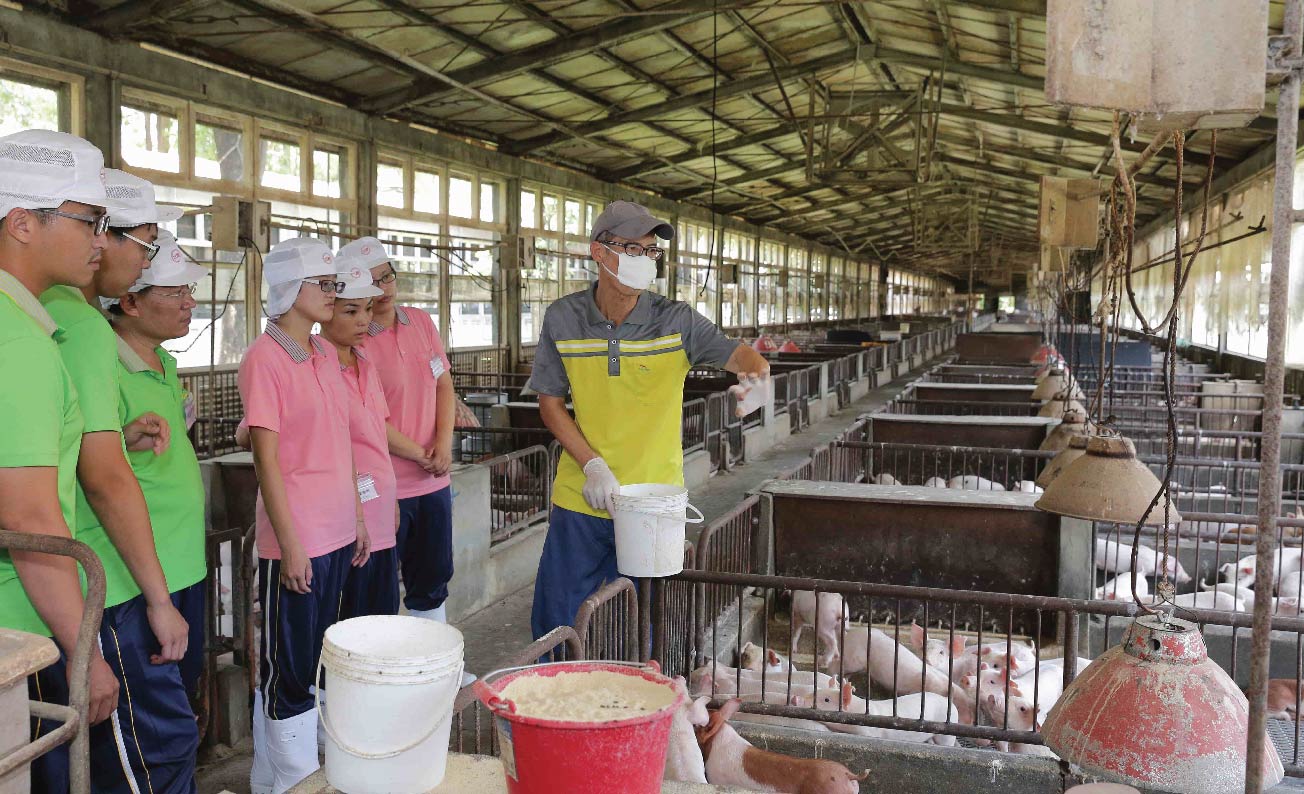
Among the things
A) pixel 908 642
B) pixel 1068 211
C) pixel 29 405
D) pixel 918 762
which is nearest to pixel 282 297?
pixel 29 405

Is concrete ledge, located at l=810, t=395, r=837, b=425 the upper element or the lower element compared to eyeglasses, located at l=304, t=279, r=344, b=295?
lower

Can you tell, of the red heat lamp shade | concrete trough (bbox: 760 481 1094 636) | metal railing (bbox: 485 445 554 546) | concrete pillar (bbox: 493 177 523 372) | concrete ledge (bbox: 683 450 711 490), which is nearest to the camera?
the red heat lamp shade

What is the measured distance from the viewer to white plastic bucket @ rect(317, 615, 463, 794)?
1.79 metres

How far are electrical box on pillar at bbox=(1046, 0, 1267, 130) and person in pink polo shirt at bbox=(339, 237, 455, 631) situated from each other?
3.48m

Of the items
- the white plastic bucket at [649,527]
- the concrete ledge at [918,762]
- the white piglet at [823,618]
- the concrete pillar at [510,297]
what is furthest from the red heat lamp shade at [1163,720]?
the concrete pillar at [510,297]

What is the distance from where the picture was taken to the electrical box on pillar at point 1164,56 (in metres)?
1.64

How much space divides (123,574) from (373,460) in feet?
4.62

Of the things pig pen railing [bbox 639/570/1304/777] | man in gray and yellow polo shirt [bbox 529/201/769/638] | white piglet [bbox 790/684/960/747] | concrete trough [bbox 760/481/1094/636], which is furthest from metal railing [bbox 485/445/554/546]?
man in gray and yellow polo shirt [bbox 529/201/769/638]

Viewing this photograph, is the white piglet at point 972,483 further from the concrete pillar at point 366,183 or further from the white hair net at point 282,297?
the concrete pillar at point 366,183

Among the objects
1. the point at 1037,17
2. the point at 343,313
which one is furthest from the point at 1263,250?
the point at 343,313

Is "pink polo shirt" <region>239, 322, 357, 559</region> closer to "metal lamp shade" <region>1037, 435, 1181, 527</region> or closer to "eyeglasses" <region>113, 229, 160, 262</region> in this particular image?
"eyeglasses" <region>113, 229, 160, 262</region>

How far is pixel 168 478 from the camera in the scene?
3.09 meters

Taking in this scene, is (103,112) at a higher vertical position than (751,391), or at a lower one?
higher

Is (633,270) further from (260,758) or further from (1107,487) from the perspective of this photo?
(260,758)
